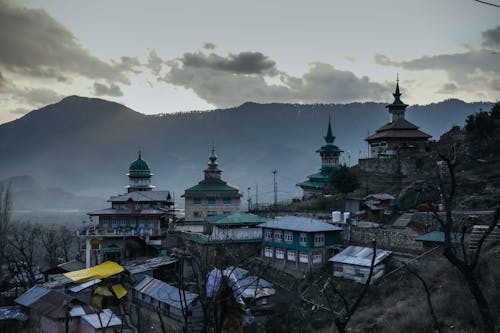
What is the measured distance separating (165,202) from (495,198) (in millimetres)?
30387

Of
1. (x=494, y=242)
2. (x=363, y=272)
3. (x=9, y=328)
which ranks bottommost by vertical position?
(x=9, y=328)

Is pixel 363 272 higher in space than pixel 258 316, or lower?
higher

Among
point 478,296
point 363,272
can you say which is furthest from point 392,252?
point 478,296

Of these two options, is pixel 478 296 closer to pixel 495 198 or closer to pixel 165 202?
pixel 495 198

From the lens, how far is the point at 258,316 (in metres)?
31.2

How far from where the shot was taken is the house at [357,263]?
30406 millimetres

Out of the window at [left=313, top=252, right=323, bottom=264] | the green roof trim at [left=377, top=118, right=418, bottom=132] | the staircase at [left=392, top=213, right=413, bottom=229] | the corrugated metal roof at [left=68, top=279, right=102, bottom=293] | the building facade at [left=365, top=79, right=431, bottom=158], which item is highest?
the green roof trim at [left=377, top=118, right=418, bottom=132]

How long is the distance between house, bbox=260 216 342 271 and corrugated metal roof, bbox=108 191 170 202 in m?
16.1

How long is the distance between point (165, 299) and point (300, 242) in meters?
10.1

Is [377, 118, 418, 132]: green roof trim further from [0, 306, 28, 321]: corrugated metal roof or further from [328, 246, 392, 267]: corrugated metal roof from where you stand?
[0, 306, 28, 321]: corrugated metal roof

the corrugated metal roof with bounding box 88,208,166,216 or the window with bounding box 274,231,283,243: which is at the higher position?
the corrugated metal roof with bounding box 88,208,166,216

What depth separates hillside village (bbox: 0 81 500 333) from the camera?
21359 mm

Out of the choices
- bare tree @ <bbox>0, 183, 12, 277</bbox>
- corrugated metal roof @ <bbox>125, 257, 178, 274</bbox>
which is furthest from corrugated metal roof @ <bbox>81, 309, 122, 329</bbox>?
bare tree @ <bbox>0, 183, 12, 277</bbox>

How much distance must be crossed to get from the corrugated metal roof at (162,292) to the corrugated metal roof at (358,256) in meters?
9.61
